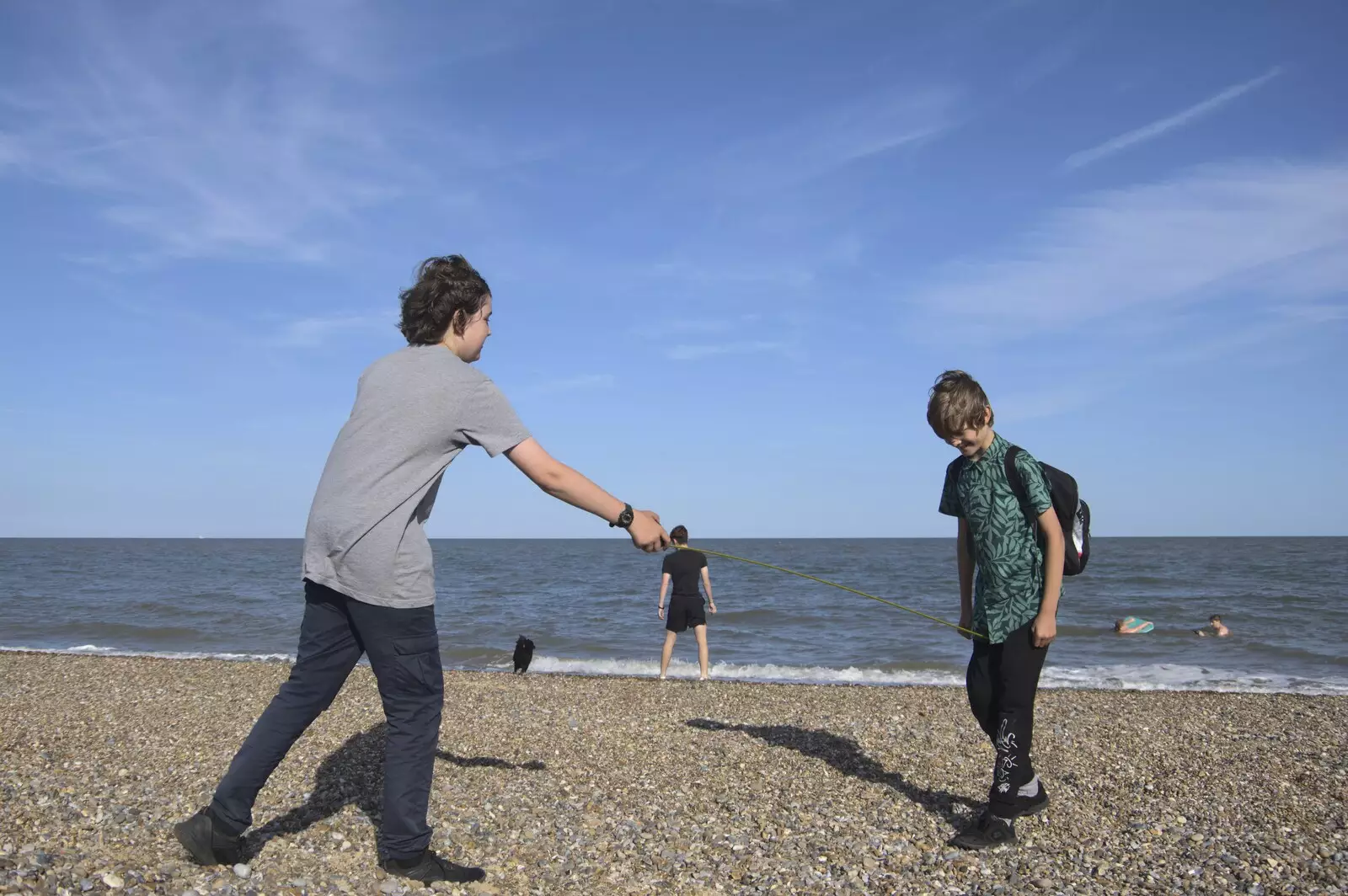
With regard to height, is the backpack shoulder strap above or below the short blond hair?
below

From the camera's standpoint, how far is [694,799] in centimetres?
486

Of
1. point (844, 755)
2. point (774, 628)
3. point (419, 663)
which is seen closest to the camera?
point (419, 663)

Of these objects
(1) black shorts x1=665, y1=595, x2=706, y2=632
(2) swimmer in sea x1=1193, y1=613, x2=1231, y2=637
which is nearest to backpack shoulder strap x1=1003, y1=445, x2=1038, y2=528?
(1) black shorts x1=665, y1=595, x2=706, y2=632

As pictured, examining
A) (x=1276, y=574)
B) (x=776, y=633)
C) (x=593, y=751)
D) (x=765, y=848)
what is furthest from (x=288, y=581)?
(x=1276, y=574)

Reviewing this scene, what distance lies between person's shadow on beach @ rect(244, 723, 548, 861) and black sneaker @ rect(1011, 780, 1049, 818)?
2.64 metres

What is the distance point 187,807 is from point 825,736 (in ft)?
13.4

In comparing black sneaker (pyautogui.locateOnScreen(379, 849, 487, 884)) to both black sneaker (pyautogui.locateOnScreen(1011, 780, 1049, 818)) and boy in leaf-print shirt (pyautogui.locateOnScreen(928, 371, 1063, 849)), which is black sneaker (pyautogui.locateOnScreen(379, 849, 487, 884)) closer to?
boy in leaf-print shirt (pyautogui.locateOnScreen(928, 371, 1063, 849))

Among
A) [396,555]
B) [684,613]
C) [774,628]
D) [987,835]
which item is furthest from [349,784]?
[774,628]

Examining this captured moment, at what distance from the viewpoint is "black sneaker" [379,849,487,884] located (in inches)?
133

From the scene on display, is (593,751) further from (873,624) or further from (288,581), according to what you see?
(288,581)

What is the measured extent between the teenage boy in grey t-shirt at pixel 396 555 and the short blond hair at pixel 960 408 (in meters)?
1.64

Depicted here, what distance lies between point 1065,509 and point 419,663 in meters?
2.77

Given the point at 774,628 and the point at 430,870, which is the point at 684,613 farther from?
the point at 774,628

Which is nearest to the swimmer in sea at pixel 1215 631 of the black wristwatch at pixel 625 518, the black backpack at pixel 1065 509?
the black backpack at pixel 1065 509
